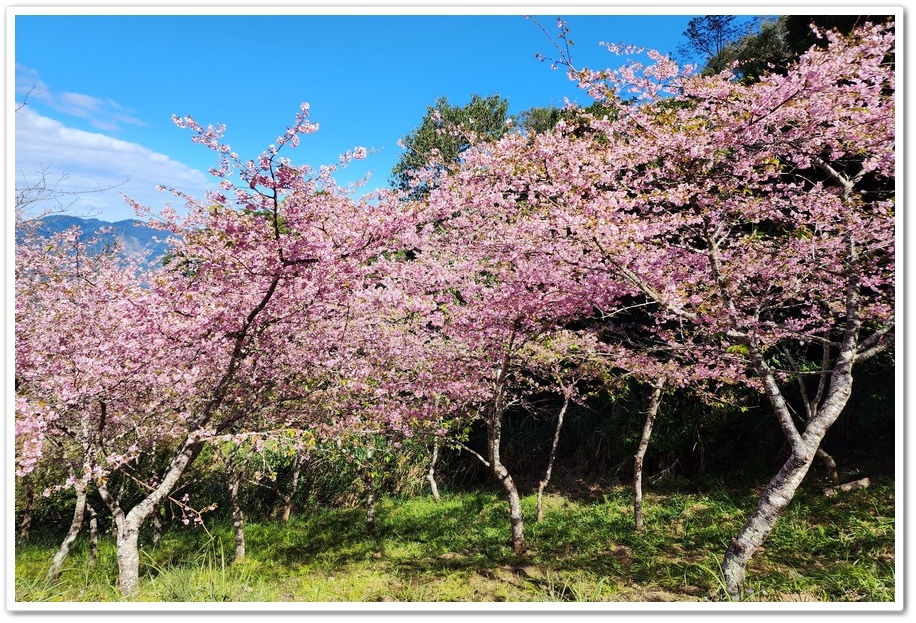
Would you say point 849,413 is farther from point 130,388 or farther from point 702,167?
point 130,388

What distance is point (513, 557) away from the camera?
4.78 metres

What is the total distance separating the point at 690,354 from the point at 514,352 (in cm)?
218

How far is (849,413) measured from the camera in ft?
19.9

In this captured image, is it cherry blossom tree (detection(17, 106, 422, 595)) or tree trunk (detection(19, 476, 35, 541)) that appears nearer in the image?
cherry blossom tree (detection(17, 106, 422, 595))

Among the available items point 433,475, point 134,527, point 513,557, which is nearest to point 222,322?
point 134,527

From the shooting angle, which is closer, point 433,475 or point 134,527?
point 134,527

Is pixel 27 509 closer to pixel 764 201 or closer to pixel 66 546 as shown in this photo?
pixel 66 546

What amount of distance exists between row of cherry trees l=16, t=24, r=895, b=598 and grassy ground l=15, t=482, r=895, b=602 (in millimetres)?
478

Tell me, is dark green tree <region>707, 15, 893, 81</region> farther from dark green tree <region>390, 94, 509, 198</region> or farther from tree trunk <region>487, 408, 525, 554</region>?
dark green tree <region>390, 94, 509, 198</region>

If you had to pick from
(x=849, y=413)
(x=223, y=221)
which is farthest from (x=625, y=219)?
(x=849, y=413)

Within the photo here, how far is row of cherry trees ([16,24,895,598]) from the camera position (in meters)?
3.27

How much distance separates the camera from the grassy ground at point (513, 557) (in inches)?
134

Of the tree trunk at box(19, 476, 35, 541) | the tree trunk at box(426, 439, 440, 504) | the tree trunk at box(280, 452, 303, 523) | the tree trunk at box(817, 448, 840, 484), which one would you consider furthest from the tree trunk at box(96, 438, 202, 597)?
the tree trunk at box(817, 448, 840, 484)

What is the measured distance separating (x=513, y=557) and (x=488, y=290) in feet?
8.97
